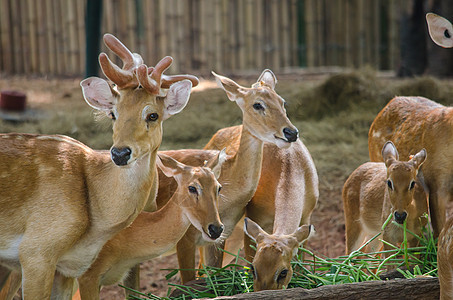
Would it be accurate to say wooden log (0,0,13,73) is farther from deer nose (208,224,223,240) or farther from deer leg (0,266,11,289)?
deer nose (208,224,223,240)

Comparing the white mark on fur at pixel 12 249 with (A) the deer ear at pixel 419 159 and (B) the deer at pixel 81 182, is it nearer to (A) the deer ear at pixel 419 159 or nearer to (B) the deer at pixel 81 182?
(B) the deer at pixel 81 182

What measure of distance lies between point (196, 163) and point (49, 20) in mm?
8881

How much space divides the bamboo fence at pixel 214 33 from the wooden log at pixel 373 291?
9294mm

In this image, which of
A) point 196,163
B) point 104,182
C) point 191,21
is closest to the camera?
point 104,182

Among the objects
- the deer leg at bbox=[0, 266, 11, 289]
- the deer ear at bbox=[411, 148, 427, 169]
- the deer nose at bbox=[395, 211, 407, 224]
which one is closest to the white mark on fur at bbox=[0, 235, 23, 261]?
the deer leg at bbox=[0, 266, 11, 289]

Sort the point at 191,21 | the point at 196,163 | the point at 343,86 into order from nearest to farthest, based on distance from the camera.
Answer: the point at 196,163 → the point at 343,86 → the point at 191,21

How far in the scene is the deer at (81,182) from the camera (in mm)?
4145

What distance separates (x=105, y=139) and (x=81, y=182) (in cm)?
461

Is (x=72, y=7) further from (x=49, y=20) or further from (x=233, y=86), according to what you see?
(x=233, y=86)

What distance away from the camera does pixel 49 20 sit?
13.6m

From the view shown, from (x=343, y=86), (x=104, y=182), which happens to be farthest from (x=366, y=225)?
(x=343, y=86)

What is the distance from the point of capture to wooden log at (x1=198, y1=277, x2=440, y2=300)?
4.16 m

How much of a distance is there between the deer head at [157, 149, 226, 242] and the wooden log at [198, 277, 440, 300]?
0.69 m

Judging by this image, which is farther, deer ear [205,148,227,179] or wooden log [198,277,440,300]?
deer ear [205,148,227,179]
